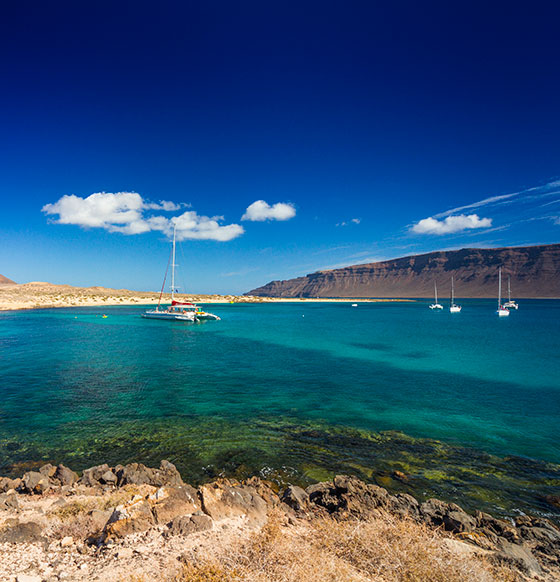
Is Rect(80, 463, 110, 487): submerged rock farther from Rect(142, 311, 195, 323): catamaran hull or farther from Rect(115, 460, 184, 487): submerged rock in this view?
Rect(142, 311, 195, 323): catamaran hull

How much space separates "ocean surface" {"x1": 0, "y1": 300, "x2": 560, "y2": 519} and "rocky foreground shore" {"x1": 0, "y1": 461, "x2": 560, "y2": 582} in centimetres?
199

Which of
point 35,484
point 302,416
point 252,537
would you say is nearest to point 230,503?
point 252,537

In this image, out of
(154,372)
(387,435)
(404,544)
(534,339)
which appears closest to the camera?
(404,544)

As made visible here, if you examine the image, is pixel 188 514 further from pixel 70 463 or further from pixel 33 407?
pixel 33 407

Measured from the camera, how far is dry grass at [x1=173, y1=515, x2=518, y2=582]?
4.92m

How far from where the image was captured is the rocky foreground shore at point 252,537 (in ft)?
16.9

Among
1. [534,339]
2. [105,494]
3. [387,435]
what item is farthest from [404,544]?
[534,339]

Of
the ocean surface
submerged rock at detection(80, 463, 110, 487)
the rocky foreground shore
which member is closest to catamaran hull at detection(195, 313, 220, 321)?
the ocean surface

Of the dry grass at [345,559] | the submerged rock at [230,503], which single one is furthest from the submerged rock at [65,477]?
the dry grass at [345,559]

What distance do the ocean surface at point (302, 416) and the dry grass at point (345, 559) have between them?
159 inches

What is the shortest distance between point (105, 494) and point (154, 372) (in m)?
16.5

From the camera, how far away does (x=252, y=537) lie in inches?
235

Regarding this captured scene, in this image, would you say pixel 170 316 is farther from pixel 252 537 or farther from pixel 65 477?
pixel 252 537

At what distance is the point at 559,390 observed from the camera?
20.5 meters
